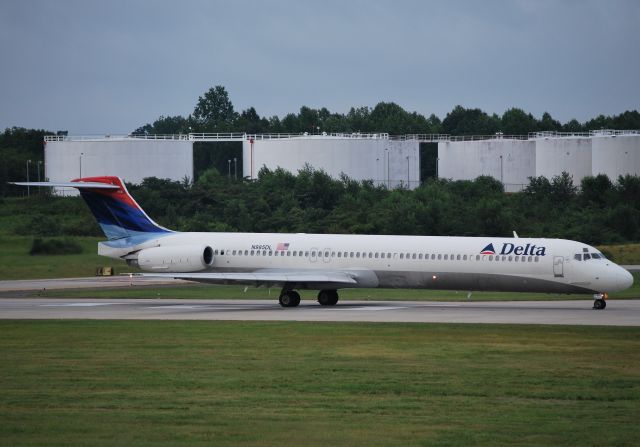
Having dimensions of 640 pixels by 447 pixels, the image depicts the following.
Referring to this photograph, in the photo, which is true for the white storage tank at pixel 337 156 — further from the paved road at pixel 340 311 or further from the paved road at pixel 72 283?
the paved road at pixel 340 311

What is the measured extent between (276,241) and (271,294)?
5.76 m

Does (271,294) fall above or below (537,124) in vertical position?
below

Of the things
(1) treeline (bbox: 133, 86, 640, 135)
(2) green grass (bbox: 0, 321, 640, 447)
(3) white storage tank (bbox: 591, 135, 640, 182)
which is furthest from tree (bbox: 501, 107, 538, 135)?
(2) green grass (bbox: 0, 321, 640, 447)

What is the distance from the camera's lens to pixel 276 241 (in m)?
44.1

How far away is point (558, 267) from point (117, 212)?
1742 cm

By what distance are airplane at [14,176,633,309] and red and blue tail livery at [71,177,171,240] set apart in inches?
1.5

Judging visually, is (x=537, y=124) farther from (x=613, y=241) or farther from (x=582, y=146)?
(x=613, y=241)

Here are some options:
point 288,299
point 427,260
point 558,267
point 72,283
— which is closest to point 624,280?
point 558,267

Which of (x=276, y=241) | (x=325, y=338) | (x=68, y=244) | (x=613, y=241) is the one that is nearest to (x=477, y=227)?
(x=613, y=241)

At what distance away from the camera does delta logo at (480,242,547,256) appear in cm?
3950

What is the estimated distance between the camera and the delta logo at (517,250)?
39500 millimetres

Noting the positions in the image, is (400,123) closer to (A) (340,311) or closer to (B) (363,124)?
(B) (363,124)

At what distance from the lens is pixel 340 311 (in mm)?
39594

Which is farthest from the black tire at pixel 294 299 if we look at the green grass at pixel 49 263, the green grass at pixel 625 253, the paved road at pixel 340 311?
the green grass at pixel 625 253
